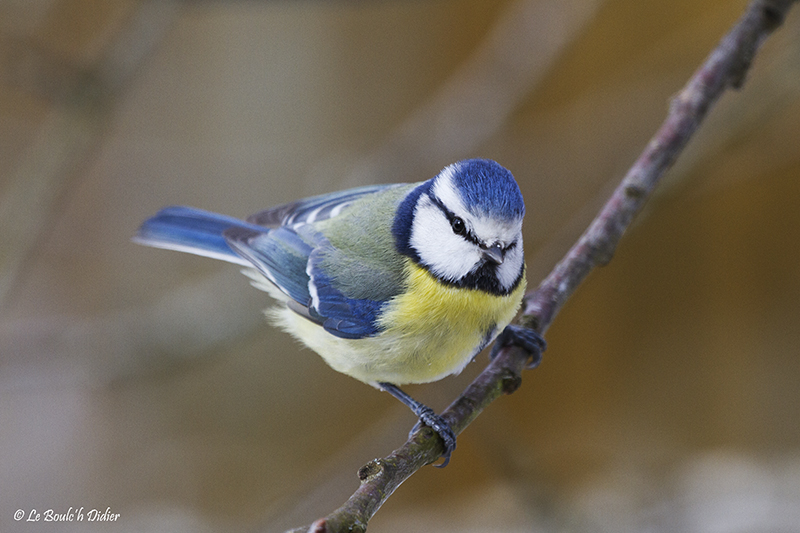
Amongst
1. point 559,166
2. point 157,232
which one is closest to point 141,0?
point 157,232

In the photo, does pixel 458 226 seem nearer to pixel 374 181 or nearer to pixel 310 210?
pixel 310 210

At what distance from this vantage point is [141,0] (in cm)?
141

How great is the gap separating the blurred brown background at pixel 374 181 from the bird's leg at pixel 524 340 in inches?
15.4

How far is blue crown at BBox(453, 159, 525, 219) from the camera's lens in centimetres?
89

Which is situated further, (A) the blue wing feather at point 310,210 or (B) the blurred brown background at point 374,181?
(B) the blurred brown background at point 374,181

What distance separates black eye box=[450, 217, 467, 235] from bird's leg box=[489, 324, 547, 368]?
152 millimetres

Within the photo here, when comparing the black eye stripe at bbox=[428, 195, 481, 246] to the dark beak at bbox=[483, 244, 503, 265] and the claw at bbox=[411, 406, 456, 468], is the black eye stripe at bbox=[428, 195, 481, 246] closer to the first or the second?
the dark beak at bbox=[483, 244, 503, 265]

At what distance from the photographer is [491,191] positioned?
0.89 metres

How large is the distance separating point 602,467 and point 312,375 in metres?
0.97

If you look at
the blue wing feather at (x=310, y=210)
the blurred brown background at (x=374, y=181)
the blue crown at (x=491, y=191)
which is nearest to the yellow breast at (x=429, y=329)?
the blue crown at (x=491, y=191)

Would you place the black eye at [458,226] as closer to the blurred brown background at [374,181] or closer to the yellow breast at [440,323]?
the yellow breast at [440,323]

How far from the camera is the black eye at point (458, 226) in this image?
95 centimetres

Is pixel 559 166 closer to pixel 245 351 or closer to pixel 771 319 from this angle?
pixel 771 319

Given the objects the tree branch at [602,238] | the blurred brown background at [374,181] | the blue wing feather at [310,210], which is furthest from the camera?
the blurred brown background at [374,181]
